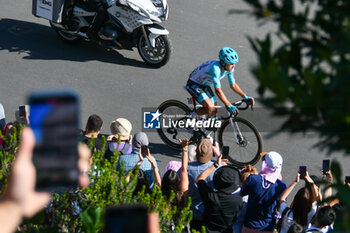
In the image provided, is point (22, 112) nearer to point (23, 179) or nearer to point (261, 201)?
point (261, 201)

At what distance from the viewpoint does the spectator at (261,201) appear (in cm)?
671

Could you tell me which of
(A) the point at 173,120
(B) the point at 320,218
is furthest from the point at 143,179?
(A) the point at 173,120

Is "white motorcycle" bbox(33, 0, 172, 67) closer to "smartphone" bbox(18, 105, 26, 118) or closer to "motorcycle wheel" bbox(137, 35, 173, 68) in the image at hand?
"motorcycle wheel" bbox(137, 35, 173, 68)

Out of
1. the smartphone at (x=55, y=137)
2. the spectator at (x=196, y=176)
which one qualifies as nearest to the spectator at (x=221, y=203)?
the spectator at (x=196, y=176)

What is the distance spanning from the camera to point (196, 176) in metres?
7.04

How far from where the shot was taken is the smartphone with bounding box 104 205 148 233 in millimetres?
2020

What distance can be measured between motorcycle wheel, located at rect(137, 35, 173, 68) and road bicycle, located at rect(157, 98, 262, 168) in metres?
2.09

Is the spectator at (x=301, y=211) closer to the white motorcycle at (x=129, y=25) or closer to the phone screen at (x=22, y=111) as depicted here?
the phone screen at (x=22, y=111)

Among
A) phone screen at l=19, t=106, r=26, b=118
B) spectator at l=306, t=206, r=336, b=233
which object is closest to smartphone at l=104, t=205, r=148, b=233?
spectator at l=306, t=206, r=336, b=233

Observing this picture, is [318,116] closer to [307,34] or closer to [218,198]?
[307,34]

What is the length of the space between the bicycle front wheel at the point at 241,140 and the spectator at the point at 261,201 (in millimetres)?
2496

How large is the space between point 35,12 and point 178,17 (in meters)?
3.78

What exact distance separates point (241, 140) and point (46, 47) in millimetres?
5424

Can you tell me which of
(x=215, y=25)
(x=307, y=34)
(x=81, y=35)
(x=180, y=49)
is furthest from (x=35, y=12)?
(x=307, y=34)
